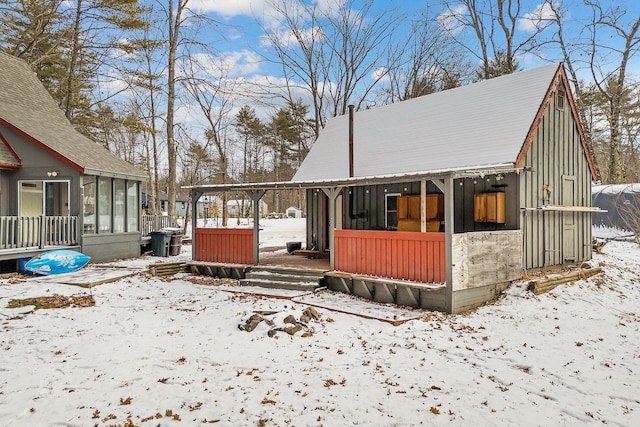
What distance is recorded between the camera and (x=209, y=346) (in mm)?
5797

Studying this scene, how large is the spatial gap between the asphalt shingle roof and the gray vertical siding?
40.5 ft

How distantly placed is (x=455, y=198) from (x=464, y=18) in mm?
17913

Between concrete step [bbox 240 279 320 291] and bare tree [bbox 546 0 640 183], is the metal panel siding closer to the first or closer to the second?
concrete step [bbox 240 279 320 291]

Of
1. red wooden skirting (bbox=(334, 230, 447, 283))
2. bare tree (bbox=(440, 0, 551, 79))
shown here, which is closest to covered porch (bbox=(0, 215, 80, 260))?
red wooden skirting (bbox=(334, 230, 447, 283))

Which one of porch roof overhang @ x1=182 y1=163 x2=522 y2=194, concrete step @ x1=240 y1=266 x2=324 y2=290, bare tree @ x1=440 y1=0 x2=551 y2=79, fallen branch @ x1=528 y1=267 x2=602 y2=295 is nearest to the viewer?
porch roof overhang @ x1=182 y1=163 x2=522 y2=194

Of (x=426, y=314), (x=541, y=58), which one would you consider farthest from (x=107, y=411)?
(x=541, y=58)

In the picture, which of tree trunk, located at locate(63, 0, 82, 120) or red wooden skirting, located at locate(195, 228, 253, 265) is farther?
tree trunk, located at locate(63, 0, 82, 120)

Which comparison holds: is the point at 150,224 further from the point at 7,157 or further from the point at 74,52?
the point at 74,52

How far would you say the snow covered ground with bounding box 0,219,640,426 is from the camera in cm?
397

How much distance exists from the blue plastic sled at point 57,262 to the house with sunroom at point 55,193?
0.74 metres

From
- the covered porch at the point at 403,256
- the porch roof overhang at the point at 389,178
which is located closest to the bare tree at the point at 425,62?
the covered porch at the point at 403,256

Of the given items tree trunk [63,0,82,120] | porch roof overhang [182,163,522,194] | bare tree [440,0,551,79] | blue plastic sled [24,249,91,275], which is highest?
bare tree [440,0,551,79]

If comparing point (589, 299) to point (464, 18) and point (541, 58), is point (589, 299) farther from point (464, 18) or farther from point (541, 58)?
point (464, 18)

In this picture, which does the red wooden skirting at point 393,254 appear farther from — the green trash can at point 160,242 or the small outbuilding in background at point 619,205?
the small outbuilding in background at point 619,205
